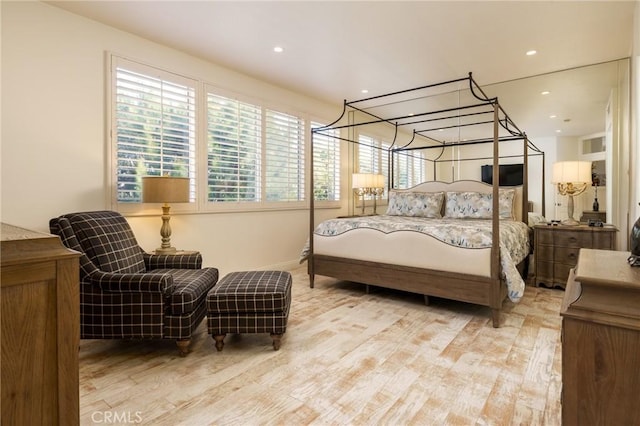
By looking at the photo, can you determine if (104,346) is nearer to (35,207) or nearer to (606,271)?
(35,207)

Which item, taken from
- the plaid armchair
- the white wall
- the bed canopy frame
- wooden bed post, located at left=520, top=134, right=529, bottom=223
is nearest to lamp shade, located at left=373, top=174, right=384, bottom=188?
the bed canopy frame

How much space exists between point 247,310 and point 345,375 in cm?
75

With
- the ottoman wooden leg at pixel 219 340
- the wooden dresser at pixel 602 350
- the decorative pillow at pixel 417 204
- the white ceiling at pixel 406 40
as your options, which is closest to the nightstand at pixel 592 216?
the white ceiling at pixel 406 40

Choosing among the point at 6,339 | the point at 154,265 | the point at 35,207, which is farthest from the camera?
the point at 154,265

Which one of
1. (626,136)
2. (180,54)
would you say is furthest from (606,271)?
(180,54)

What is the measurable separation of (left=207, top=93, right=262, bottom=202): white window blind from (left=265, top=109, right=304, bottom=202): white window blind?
6.7 inches

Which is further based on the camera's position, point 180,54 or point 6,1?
point 180,54

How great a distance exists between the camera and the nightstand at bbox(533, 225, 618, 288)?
3441 millimetres

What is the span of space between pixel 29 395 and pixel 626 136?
4890 millimetres

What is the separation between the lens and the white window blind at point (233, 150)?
3.87 m

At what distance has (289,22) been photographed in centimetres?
293

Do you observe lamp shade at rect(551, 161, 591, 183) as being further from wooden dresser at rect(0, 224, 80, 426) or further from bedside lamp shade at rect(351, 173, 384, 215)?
wooden dresser at rect(0, 224, 80, 426)

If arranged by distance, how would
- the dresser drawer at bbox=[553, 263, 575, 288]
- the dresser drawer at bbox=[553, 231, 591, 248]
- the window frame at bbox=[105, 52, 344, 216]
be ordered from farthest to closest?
the dresser drawer at bbox=[553, 263, 575, 288] < the dresser drawer at bbox=[553, 231, 591, 248] < the window frame at bbox=[105, 52, 344, 216]

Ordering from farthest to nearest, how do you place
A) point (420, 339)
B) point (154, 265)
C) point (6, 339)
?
point (154, 265) → point (420, 339) → point (6, 339)
